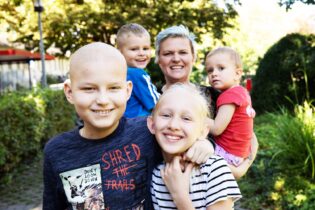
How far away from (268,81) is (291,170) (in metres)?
5.76

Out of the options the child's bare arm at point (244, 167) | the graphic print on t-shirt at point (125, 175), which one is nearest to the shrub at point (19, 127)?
the child's bare arm at point (244, 167)

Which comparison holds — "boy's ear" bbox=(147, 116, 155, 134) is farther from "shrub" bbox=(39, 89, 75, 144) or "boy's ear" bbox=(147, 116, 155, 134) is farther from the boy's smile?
"shrub" bbox=(39, 89, 75, 144)

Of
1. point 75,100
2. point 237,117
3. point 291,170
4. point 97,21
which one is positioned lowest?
point 291,170

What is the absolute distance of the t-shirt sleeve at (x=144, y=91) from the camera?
248 cm

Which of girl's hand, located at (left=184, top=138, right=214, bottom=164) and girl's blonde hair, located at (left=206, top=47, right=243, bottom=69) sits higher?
girl's blonde hair, located at (left=206, top=47, right=243, bottom=69)

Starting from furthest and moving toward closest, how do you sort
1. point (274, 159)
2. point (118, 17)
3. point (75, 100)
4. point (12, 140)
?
point (118, 17)
point (12, 140)
point (274, 159)
point (75, 100)

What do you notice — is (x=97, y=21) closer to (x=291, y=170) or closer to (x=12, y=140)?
(x=12, y=140)

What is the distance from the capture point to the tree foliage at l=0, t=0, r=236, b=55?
51.4 ft

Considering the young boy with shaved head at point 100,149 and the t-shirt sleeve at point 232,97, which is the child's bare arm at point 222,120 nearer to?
the t-shirt sleeve at point 232,97

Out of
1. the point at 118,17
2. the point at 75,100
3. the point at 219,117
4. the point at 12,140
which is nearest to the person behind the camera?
the point at 75,100

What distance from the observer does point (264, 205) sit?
568 cm

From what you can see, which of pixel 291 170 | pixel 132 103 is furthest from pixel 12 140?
pixel 132 103

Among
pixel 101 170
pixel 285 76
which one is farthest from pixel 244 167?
pixel 285 76

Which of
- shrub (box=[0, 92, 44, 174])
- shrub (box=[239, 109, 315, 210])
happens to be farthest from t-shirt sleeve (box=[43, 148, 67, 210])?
shrub (box=[0, 92, 44, 174])
